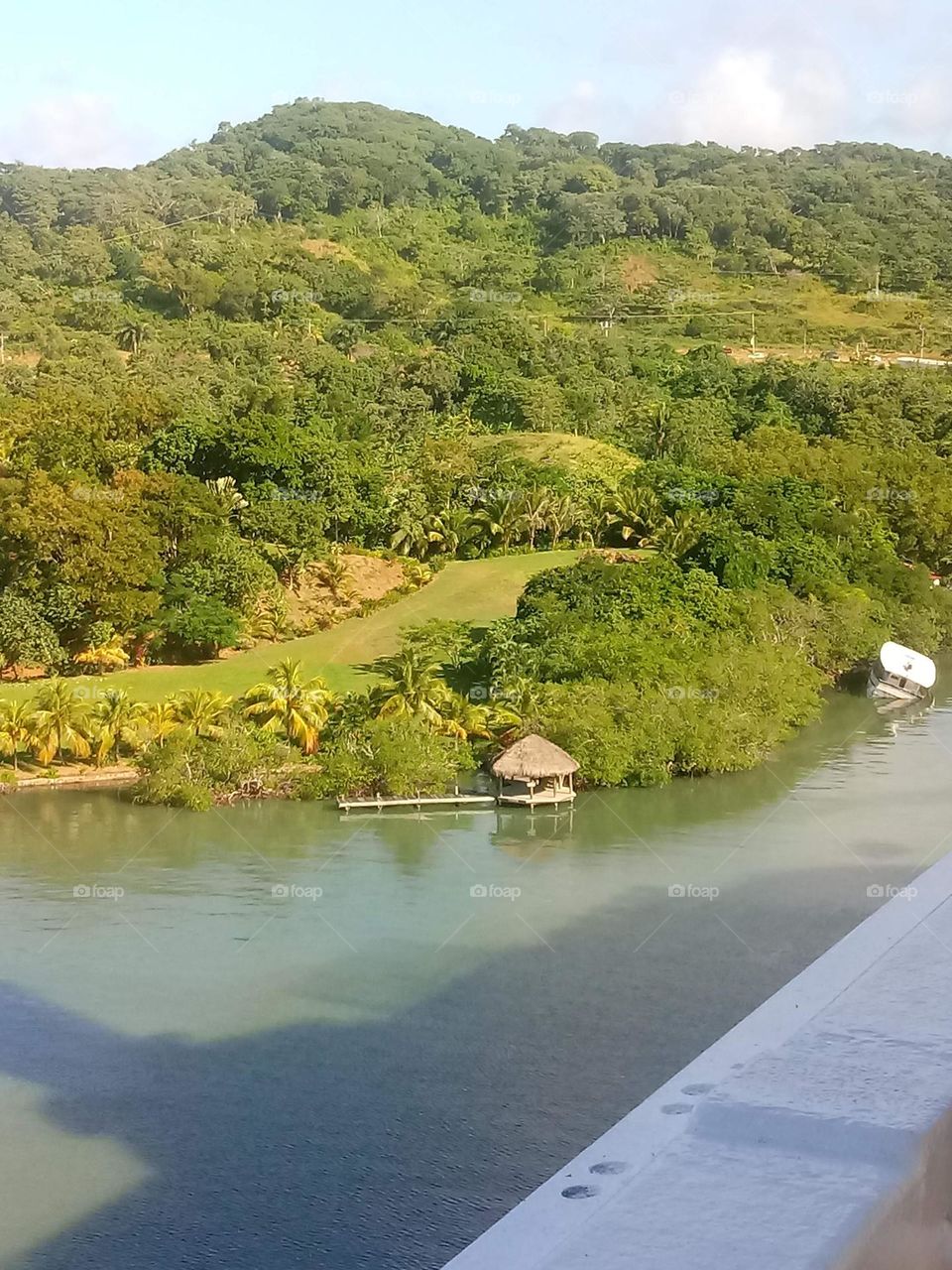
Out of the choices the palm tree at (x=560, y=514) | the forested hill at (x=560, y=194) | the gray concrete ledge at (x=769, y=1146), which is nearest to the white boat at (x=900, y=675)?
the palm tree at (x=560, y=514)

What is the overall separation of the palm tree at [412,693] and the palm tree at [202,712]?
1.68m

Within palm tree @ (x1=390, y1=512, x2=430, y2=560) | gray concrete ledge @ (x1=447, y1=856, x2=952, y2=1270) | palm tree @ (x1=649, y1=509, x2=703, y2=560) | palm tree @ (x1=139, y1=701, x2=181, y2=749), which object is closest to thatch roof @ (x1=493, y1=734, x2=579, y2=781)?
palm tree @ (x1=139, y1=701, x2=181, y2=749)

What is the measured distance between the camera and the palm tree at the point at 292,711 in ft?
51.5

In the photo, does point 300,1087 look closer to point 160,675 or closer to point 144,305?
point 160,675

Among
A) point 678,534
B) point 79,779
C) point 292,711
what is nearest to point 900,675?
point 678,534

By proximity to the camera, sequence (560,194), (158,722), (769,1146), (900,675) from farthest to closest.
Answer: (560,194) → (900,675) → (158,722) → (769,1146)

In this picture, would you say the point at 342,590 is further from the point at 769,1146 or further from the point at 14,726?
the point at 769,1146

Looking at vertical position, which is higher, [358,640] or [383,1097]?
[358,640]

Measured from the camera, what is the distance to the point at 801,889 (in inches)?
472

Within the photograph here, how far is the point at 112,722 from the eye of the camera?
15516mm

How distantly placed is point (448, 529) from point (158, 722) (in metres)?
9.83

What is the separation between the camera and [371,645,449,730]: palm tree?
15812mm

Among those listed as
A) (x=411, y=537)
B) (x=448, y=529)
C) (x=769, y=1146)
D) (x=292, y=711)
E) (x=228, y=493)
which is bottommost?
(x=292, y=711)

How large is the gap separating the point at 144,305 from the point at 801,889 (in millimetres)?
35064
